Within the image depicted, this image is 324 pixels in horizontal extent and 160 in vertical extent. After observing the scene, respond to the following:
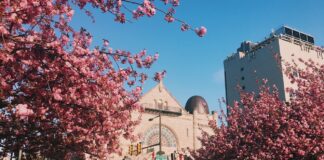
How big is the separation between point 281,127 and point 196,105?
42.9 m

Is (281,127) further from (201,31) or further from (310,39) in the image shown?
(310,39)

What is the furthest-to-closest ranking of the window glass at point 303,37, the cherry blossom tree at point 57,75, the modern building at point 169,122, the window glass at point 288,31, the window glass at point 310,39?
the window glass at point 310,39 < the window glass at point 303,37 < the window glass at point 288,31 < the modern building at point 169,122 < the cherry blossom tree at point 57,75

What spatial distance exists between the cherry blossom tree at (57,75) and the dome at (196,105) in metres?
49.1

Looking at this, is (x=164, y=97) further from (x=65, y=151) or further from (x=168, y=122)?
(x=65, y=151)

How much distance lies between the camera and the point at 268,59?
77438 millimetres

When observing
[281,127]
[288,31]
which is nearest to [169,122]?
[281,127]

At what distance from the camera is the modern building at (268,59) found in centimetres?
7475

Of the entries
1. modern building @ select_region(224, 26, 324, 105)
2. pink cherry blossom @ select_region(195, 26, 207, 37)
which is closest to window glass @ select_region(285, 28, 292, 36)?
modern building @ select_region(224, 26, 324, 105)

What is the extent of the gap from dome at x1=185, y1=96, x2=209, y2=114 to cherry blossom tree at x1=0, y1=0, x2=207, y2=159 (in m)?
49.1

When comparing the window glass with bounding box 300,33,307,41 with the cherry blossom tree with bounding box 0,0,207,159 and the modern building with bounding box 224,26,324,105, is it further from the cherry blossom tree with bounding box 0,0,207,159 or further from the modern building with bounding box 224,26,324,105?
the cherry blossom tree with bounding box 0,0,207,159

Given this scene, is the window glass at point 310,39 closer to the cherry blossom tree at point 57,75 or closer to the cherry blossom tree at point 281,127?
the cherry blossom tree at point 281,127

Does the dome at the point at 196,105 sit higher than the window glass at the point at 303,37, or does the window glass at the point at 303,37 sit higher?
the window glass at the point at 303,37

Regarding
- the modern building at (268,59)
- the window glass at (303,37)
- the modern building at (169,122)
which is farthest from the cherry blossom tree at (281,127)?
the window glass at (303,37)

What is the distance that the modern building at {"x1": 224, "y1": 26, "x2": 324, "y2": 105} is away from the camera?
245 ft
